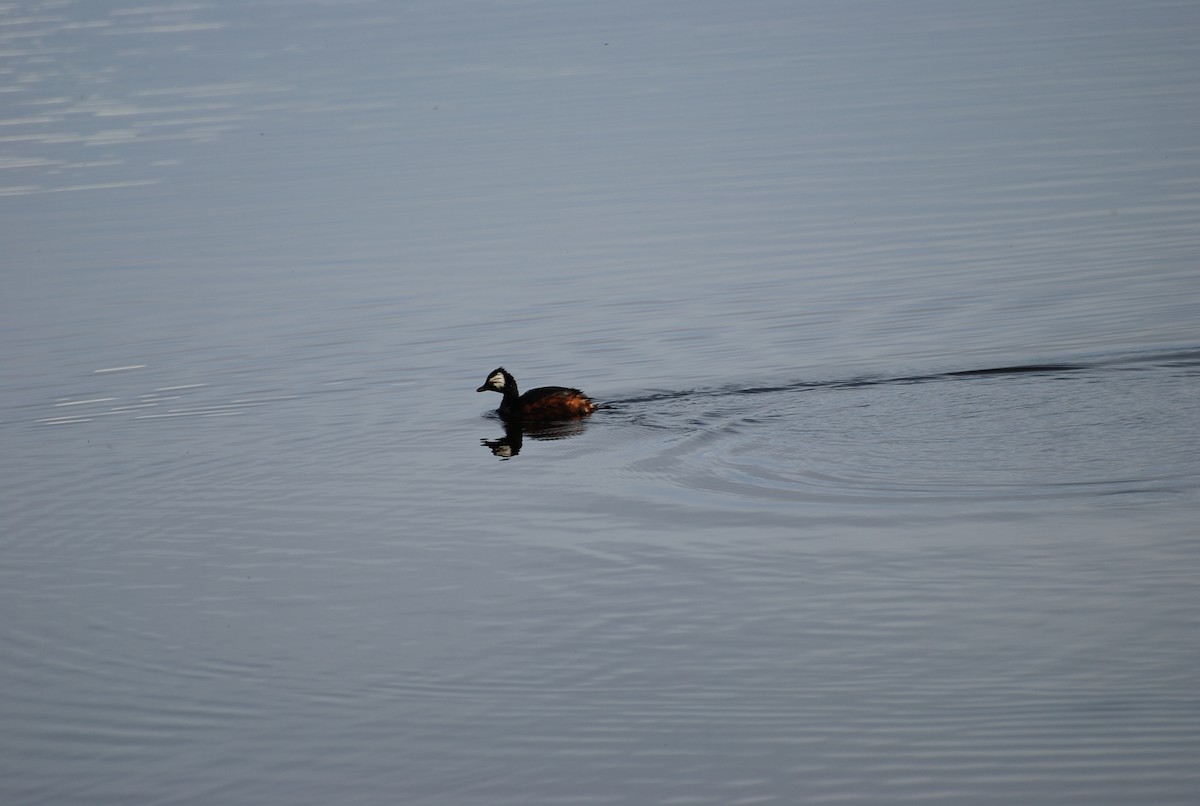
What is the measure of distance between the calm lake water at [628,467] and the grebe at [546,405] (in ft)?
0.56

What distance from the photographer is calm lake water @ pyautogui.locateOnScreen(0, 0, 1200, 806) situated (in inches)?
318

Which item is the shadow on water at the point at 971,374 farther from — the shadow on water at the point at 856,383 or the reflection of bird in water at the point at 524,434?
the reflection of bird in water at the point at 524,434

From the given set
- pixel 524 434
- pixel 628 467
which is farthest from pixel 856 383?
pixel 524 434

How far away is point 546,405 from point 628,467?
181 centimetres

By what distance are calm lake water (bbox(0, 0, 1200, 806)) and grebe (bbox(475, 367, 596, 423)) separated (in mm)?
171

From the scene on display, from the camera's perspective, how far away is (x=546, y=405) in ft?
47.6

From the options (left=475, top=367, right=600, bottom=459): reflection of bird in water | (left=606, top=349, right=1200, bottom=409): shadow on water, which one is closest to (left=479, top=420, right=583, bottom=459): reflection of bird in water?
(left=475, top=367, right=600, bottom=459): reflection of bird in water

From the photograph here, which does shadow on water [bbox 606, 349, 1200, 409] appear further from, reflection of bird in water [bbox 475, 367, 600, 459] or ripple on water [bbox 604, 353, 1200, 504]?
reflection of bird in water [bbox 475, 367, 600, 459]

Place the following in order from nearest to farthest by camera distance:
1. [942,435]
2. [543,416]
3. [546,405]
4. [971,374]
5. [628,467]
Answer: [942,435], [628,467], [971,374], [546,405], [543,416]

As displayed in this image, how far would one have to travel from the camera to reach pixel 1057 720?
7.73 metres

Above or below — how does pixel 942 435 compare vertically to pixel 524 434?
below

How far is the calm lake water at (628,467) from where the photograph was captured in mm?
8070

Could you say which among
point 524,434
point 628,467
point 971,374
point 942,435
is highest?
point 524,434

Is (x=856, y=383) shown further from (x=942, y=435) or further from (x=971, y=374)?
(x=942, y=435)
